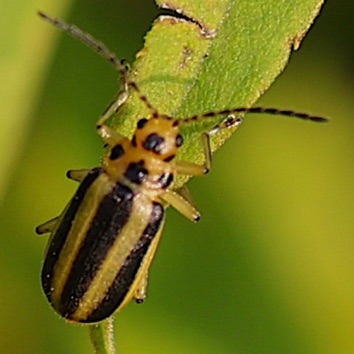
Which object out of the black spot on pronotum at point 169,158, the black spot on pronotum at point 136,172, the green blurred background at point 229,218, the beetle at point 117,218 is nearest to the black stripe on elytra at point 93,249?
the beetle at point 117,218

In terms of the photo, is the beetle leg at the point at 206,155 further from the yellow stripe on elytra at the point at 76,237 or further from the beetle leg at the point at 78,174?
the beetle leg at the point at 78,174

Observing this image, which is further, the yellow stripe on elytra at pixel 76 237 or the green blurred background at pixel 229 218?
the green blurred background at pixel 229 218

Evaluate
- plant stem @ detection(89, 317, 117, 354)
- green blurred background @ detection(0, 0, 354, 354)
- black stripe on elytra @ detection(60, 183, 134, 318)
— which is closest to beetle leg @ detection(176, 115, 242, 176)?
black stripe on elytra @ detection(60, 183, 134, 318)

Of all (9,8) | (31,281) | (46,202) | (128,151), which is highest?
(9,8)

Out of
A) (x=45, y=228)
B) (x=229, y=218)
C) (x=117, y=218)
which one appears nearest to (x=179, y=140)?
(x=117, y=218)

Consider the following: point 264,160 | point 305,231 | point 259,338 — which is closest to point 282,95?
point 264,160

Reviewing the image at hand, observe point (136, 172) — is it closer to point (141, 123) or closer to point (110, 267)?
point (141, 123)

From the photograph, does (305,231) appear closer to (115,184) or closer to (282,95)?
(282,95)
